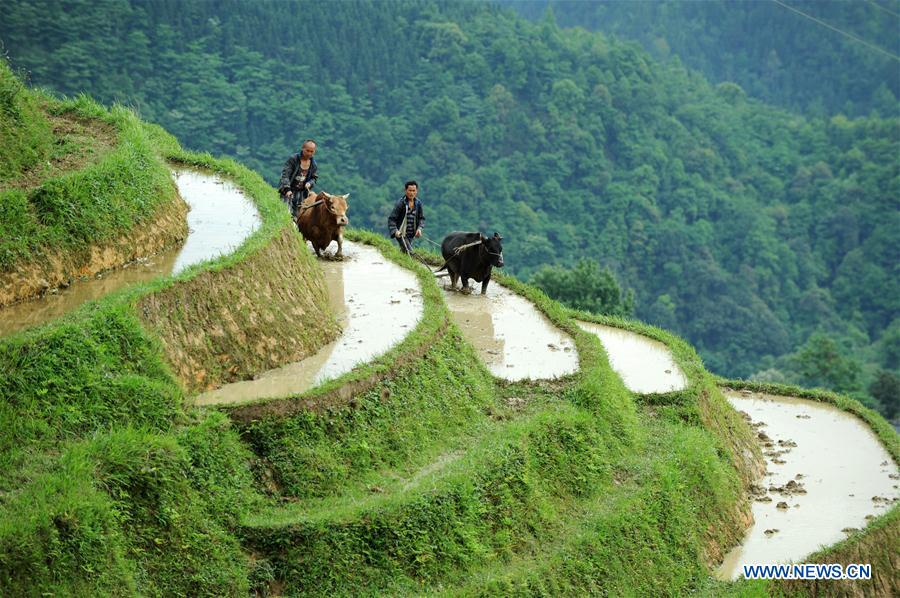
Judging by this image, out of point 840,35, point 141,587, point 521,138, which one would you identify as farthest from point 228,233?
point 840,35

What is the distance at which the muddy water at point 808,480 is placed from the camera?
18.7 meters

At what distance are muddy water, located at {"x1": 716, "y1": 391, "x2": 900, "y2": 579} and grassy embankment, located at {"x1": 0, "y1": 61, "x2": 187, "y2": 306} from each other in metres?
9.28

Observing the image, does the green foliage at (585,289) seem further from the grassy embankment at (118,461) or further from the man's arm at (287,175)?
the grassy embankment at (118,461)

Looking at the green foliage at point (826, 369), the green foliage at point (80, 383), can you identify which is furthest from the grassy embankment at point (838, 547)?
the green foliage at point (826, 369)

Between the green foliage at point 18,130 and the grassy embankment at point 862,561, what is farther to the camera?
the grassy embankment at point 862,561

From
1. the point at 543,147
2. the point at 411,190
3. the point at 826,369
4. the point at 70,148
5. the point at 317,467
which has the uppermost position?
the point at 70,148

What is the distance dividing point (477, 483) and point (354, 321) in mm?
4131

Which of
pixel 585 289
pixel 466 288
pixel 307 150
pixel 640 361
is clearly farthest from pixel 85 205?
pixel 585 289

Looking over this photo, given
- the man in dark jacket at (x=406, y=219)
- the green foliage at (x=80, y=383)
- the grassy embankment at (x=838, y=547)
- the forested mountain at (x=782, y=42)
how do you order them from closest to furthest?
the green foliage at (x=80, y=383) < the grassy embankment at (x=838, y=547) < the man in dark jacket at (x=406, y=219) < the forested mountain at (x=782, y=42)

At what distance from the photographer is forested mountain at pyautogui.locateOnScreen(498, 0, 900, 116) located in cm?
11144

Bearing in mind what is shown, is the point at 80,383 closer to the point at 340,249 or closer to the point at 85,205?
the point at 85,205

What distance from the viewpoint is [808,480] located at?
21.0 meters

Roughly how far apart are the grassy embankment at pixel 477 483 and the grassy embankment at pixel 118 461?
0.61 metres

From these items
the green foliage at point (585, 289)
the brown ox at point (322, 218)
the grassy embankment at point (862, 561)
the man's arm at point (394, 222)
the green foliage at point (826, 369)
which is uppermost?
the brown ox at point (322, 218)
